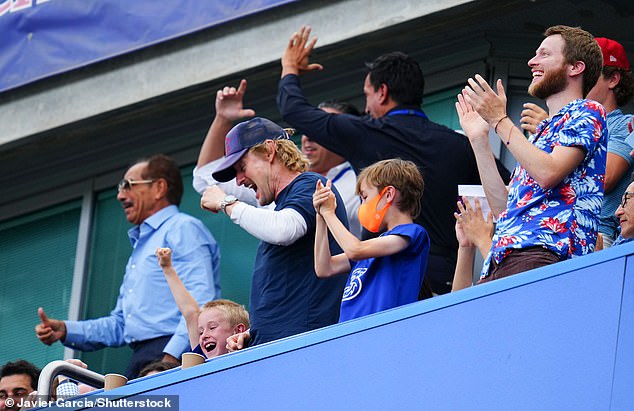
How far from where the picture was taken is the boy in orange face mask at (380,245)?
17.8 ft

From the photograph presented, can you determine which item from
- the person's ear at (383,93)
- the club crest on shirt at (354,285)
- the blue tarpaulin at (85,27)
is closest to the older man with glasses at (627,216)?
the club crest on shirt at (354,285)

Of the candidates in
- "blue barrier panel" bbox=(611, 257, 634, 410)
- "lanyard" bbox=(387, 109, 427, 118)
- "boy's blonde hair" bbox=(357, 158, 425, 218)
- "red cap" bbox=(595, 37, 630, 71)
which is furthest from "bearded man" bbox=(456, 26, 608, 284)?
"lanyard" bbox=(387, 109, 427, 118)

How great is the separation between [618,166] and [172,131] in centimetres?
409

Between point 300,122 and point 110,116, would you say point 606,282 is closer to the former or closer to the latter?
point 300,122

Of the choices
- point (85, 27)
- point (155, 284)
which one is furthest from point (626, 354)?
point (85, 27)

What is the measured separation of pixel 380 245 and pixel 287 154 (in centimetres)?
87

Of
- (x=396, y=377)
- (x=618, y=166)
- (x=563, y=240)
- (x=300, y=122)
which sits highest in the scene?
(x=300, y=122)

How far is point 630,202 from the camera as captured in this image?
5.40m

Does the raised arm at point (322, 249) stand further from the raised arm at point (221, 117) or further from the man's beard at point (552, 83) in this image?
the raised arm at point (221, 117)

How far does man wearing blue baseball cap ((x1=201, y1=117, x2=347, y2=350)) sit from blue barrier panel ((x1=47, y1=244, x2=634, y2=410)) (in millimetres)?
448

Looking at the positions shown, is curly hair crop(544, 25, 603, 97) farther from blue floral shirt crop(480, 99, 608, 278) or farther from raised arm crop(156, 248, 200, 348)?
raised arm crop(156, 248, 200, 348)

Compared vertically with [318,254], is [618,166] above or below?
above

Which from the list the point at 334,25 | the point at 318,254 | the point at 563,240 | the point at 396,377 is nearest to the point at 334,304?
the point at 318,254

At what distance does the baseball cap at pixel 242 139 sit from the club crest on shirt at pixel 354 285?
854 millimetres
